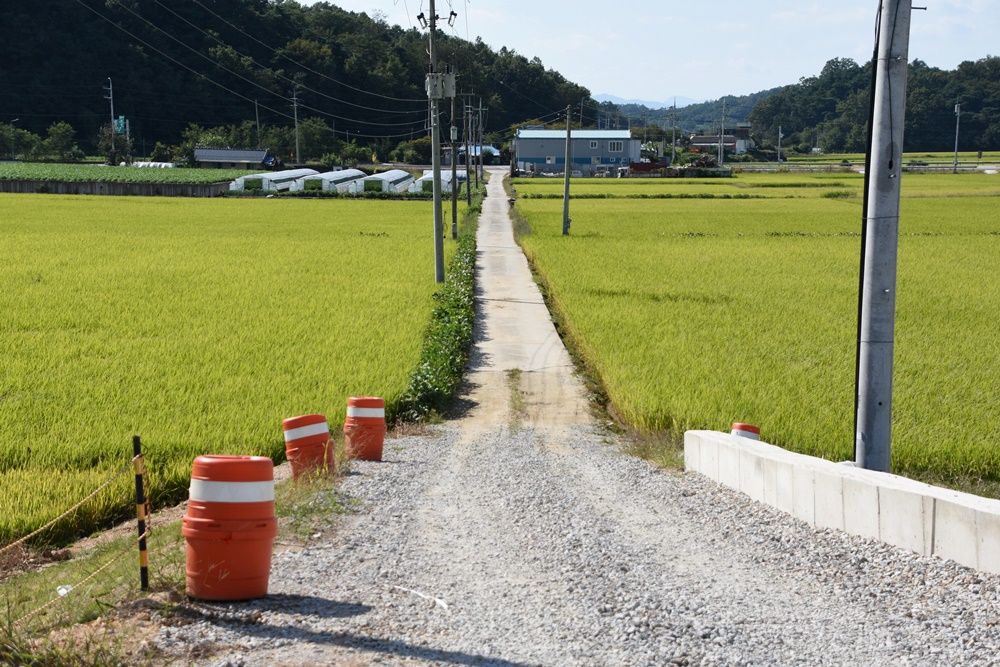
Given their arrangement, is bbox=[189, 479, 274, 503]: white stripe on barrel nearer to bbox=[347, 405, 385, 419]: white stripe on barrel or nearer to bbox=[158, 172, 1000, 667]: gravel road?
bbox=[158, 172, 1000, 667]: gravel road

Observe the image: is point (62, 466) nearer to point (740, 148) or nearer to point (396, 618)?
point (396, 618)

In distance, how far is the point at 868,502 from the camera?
6379mm

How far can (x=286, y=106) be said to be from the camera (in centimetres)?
11006

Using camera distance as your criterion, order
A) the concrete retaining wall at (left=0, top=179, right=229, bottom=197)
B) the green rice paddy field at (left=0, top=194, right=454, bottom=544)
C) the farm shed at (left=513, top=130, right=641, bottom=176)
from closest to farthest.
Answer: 1. the green rice paddy field at (left=0, top=194, right=454, bottom=544)
2. the concrete retaining wall at (left=0, top=179, right=229, bottom=197)
3. the farm shed at (left=513, top=130, right=641, bottom=176)

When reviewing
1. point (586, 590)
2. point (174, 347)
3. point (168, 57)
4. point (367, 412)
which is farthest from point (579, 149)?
point (586, 590)

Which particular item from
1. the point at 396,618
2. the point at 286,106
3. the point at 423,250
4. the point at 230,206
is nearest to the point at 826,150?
the point at 286,106

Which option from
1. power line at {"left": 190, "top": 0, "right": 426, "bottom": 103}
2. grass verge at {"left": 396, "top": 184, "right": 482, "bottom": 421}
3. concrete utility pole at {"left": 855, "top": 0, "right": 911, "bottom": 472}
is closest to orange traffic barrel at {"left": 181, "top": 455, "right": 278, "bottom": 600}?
concrete utility pole at {"left": 855, "top": 0, "right": 911, "bottom": 472}

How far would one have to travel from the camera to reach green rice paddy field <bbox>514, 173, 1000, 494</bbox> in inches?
423

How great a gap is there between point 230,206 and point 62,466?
50.4m

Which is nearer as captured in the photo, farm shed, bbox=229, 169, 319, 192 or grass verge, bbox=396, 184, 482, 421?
grass verge, bbox=396, 184, 482, 421

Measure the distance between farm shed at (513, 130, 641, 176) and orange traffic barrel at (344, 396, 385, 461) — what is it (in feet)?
340

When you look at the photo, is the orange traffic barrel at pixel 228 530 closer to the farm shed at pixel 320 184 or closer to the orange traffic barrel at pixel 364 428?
the orange traffic barrel at pixel 364 428

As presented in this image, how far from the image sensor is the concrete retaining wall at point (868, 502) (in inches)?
218

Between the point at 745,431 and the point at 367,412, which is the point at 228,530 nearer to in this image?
the point at 367,412
